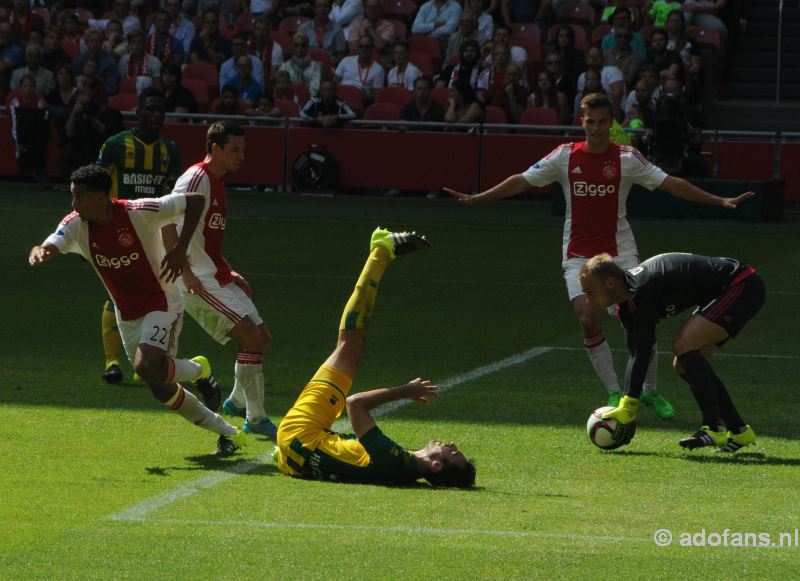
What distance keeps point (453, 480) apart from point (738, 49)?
2183 cm

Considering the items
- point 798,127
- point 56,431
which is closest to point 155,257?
point 56,431

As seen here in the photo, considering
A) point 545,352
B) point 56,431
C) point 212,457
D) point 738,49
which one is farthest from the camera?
point 738,49

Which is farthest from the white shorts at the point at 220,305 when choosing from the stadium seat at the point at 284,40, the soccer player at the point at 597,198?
the stadium seat at the point at 284,40

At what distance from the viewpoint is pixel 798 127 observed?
26281 millimetres

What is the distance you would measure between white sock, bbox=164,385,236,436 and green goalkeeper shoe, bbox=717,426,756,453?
2949mm

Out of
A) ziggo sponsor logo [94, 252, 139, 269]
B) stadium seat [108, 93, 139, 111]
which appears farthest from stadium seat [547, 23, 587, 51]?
ziggo sponsor logo [94, 252, 139, 269]

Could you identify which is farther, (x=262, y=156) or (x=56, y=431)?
(x=262, y=156)

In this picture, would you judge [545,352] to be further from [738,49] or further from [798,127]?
[738,49]

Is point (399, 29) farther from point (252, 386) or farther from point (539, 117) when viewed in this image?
point (252, 386)

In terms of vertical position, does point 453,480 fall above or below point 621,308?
below

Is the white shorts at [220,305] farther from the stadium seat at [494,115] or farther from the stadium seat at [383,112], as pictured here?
the stadium seat at [383,112]

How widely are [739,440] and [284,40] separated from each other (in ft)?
65.7

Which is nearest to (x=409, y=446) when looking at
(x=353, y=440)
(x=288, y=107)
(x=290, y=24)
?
(x=353, y=440)

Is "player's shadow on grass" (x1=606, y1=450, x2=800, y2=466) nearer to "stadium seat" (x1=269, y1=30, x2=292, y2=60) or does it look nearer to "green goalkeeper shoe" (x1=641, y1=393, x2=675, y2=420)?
"green goalkeeper shoe" (x1=641, y1=393, x2=675, y2=420)
